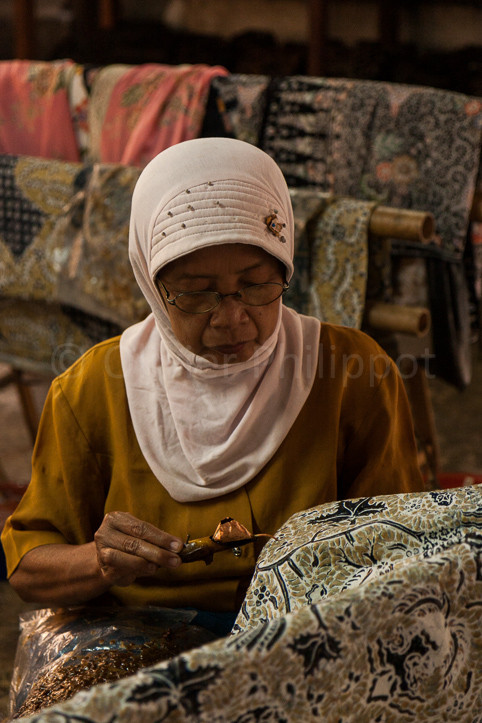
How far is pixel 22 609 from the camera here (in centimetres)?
238

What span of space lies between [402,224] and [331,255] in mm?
192

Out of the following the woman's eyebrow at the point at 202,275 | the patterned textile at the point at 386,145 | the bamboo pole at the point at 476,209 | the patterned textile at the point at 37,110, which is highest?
the patterned textile at the point at 37,110

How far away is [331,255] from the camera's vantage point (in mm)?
2008

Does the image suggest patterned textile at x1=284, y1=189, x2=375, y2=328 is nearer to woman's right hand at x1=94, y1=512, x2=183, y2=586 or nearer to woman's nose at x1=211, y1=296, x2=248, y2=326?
woman's nose at x1=211, y1=296, x2=248, y2=326

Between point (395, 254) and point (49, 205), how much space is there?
956 mm

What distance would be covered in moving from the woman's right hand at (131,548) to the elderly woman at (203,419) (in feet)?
0.18

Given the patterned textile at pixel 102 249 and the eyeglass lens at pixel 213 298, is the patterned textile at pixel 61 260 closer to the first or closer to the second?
the patterned textile at pixel 102 249

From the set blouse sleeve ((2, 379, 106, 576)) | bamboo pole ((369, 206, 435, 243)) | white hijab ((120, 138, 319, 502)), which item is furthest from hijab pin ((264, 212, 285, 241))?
bamboo pole ((369, 206, 435, 243))

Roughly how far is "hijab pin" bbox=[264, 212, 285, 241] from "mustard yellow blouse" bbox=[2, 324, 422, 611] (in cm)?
26

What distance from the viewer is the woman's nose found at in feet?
3.97

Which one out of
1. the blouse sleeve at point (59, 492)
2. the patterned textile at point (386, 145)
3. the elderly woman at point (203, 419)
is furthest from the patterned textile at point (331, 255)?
the blouse sleeve at point (59, 492)

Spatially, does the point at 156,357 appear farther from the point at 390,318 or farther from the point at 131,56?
the point at 131,56

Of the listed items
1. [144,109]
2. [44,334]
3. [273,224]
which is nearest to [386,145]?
[144,109]

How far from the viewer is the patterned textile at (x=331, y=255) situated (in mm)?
1977
